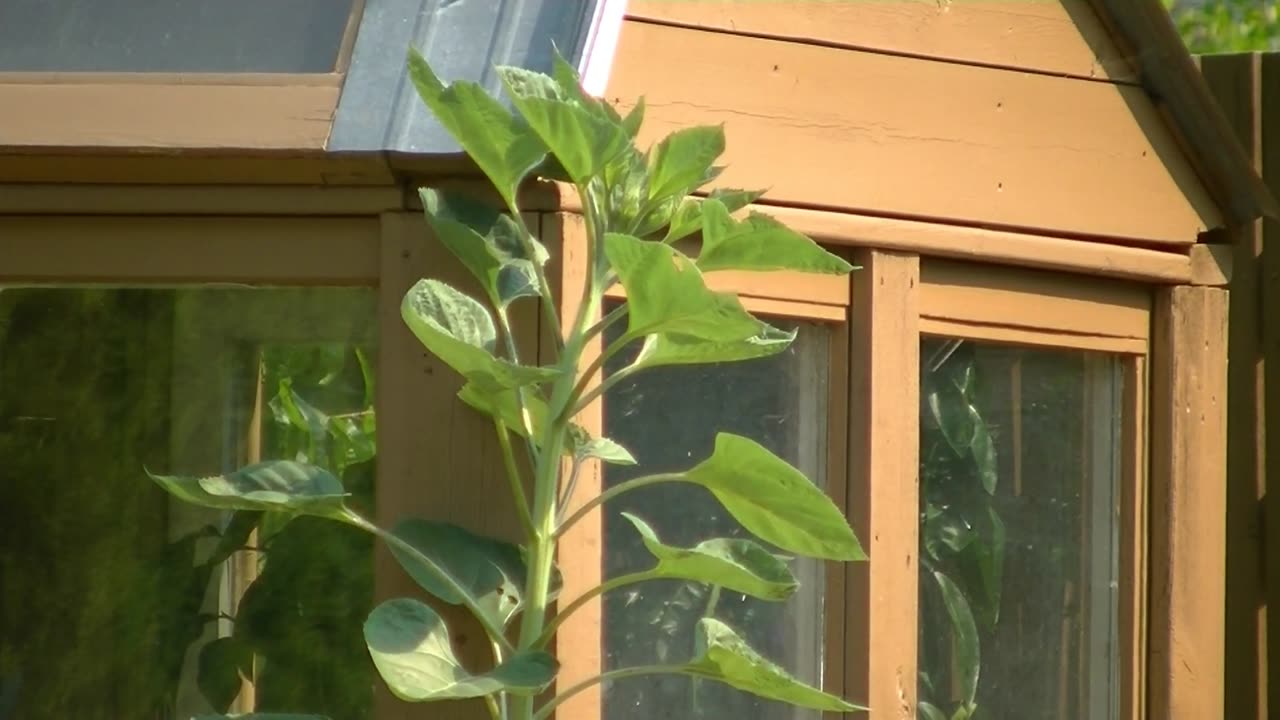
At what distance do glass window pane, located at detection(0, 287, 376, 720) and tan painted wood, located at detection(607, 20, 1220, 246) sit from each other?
48 cm

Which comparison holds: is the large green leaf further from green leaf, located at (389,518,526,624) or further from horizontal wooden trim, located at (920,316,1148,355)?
horizontal wooden trim, located at (920,316,1148,355)

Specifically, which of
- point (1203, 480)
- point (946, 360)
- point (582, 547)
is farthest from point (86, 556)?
point (1203, 480)

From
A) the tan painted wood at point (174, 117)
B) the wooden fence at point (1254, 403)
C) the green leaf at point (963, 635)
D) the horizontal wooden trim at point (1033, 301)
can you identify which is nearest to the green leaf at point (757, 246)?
the tan painted wood at point (174, 117)

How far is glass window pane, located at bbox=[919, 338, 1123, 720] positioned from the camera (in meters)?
2.38

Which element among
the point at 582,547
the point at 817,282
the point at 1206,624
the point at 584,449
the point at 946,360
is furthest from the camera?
the point at 1206,624

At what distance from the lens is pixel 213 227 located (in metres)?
1.98

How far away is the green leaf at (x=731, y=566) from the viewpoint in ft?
5.41

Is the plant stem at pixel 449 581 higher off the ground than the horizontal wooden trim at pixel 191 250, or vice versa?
the horizontal wooden trim at pixel 191 250

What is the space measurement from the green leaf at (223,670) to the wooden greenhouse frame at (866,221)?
8.7 inches

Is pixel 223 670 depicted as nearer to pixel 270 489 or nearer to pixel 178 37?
pixel 270 489

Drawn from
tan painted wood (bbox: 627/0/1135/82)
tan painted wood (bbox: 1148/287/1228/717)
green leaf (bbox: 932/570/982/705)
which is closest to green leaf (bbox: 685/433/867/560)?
tan painted wood (bbox: 627/0/1135/82)

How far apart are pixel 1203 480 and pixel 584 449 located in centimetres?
122

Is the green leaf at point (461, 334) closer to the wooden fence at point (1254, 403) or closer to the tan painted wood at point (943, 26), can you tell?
the tan painted wood at point (943, 26)

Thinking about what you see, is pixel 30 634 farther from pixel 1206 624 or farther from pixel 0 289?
pixel 1206 624
